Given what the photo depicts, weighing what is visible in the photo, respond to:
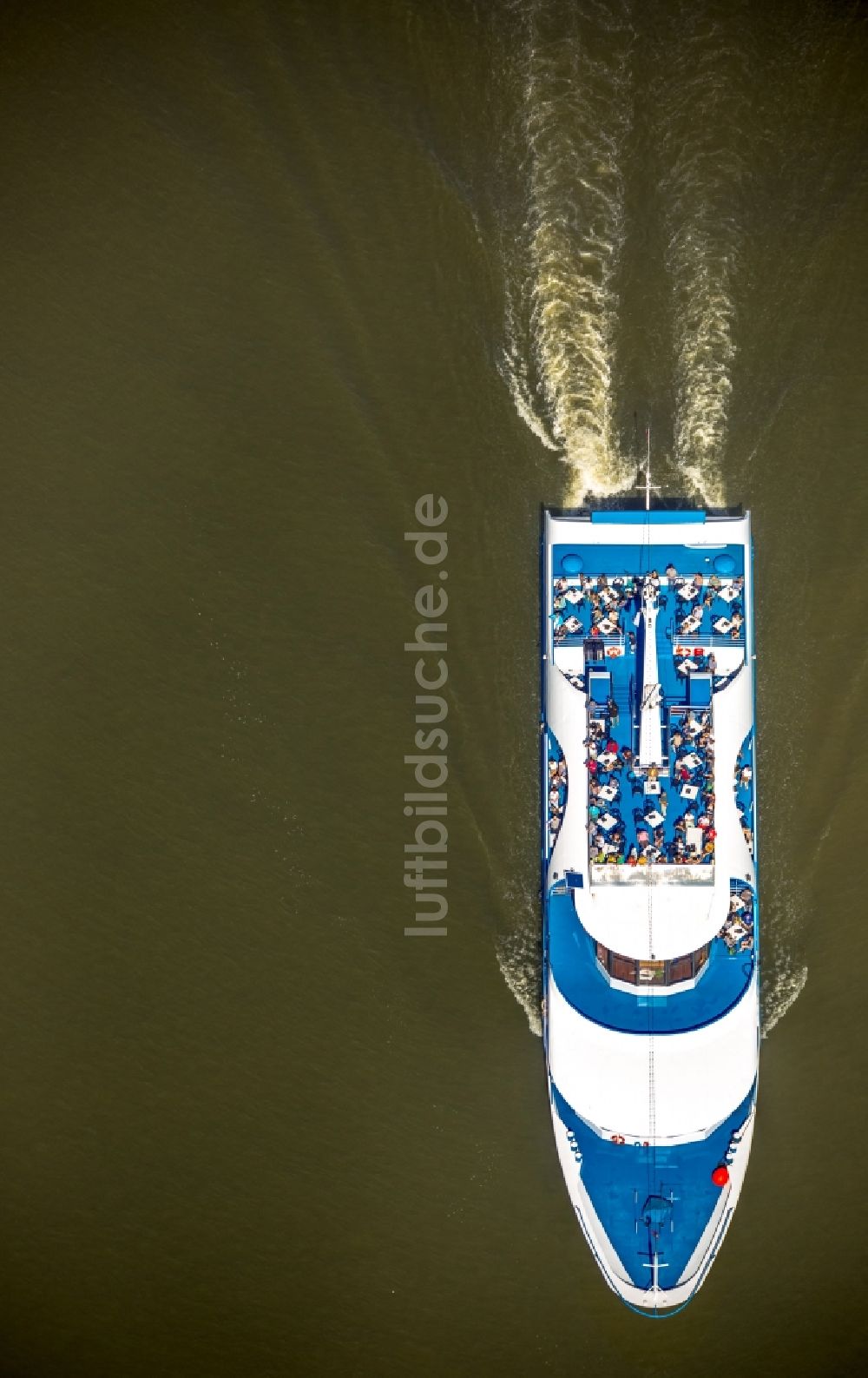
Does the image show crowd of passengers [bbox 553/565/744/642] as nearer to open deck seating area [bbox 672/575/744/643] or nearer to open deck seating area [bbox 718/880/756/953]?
open deck seating area [bbox 672/575/744/643]

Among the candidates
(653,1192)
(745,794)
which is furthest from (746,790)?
(653,1192)

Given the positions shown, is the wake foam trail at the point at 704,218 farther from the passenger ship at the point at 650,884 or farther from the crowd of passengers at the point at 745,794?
the crowd of passengers at the point at 745,794

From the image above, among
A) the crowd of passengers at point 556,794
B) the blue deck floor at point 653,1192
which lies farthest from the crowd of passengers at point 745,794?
the blue deck floor at point 653,1192

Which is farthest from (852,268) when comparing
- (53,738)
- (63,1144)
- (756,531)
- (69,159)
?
(63,1144)

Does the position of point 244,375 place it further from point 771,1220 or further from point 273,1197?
point 771,1220

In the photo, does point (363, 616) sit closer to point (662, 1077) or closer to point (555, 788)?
point (555, 788)

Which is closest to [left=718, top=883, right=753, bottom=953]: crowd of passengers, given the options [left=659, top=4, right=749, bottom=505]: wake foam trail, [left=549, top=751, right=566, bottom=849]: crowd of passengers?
[left=549, top=751, right=566, bottom=849]: crowd of passengers
